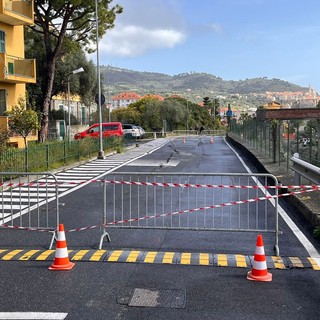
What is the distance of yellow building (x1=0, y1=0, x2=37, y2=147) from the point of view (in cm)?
2698

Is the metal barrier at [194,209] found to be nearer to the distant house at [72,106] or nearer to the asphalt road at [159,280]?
the asphalt road at [159,280]

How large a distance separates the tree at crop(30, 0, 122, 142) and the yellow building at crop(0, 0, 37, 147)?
148cm

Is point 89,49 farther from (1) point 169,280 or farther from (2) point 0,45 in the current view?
(1) point 169,280

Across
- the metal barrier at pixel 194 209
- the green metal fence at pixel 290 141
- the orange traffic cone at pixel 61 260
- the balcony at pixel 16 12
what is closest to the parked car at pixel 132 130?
the balcony at pixel 16 12

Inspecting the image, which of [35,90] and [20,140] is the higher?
[35,90]

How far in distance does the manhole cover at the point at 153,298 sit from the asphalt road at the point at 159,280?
0.01 meters

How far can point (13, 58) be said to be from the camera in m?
28.4

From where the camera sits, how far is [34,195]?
13000mm

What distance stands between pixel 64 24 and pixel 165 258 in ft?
88.6

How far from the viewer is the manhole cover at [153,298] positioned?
5023 millimetres

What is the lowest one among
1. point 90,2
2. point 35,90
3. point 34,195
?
point 34,195

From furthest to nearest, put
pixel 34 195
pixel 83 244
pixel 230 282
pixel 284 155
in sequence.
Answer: pixel 284 155 → pixel 34 195 → pixel 83 244 → pixel 230 282

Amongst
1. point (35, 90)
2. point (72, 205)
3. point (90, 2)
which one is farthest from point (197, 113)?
point (72, 205)

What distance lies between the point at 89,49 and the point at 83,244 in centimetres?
3073
